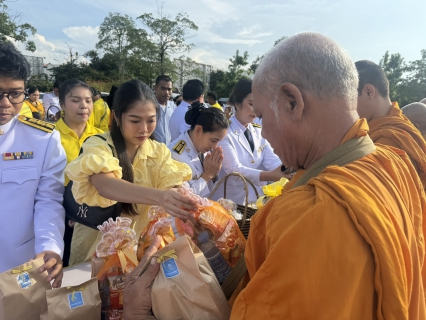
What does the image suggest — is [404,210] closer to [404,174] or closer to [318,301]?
[404,174]

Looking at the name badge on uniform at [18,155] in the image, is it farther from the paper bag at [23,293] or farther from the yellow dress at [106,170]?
the paper bag at [23,293]

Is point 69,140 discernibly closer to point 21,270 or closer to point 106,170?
point 106,170

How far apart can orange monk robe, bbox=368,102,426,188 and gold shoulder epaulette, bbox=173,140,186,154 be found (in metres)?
1.67

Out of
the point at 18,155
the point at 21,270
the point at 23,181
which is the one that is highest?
the point at 18,155

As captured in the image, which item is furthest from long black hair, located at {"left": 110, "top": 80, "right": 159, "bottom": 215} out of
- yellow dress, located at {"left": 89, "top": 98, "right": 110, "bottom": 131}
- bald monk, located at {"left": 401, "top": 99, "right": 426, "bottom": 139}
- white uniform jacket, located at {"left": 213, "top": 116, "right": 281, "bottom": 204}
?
yellow dress, located at {"left": 89, "top": 98, "right": 110, "bottom": 131}

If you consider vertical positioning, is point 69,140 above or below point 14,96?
below

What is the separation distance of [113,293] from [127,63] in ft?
135

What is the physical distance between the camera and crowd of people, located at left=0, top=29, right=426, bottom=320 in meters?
0.82

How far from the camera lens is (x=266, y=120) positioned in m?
1.16

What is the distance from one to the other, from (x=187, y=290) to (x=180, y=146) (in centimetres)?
202

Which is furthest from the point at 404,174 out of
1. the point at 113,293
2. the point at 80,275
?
the point at 80,275

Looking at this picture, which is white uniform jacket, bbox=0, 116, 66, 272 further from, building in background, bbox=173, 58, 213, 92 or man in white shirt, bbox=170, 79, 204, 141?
building in background, bbox=173, 58, 213, 92

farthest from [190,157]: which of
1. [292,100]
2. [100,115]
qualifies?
[100,115]

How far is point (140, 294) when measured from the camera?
120cm
